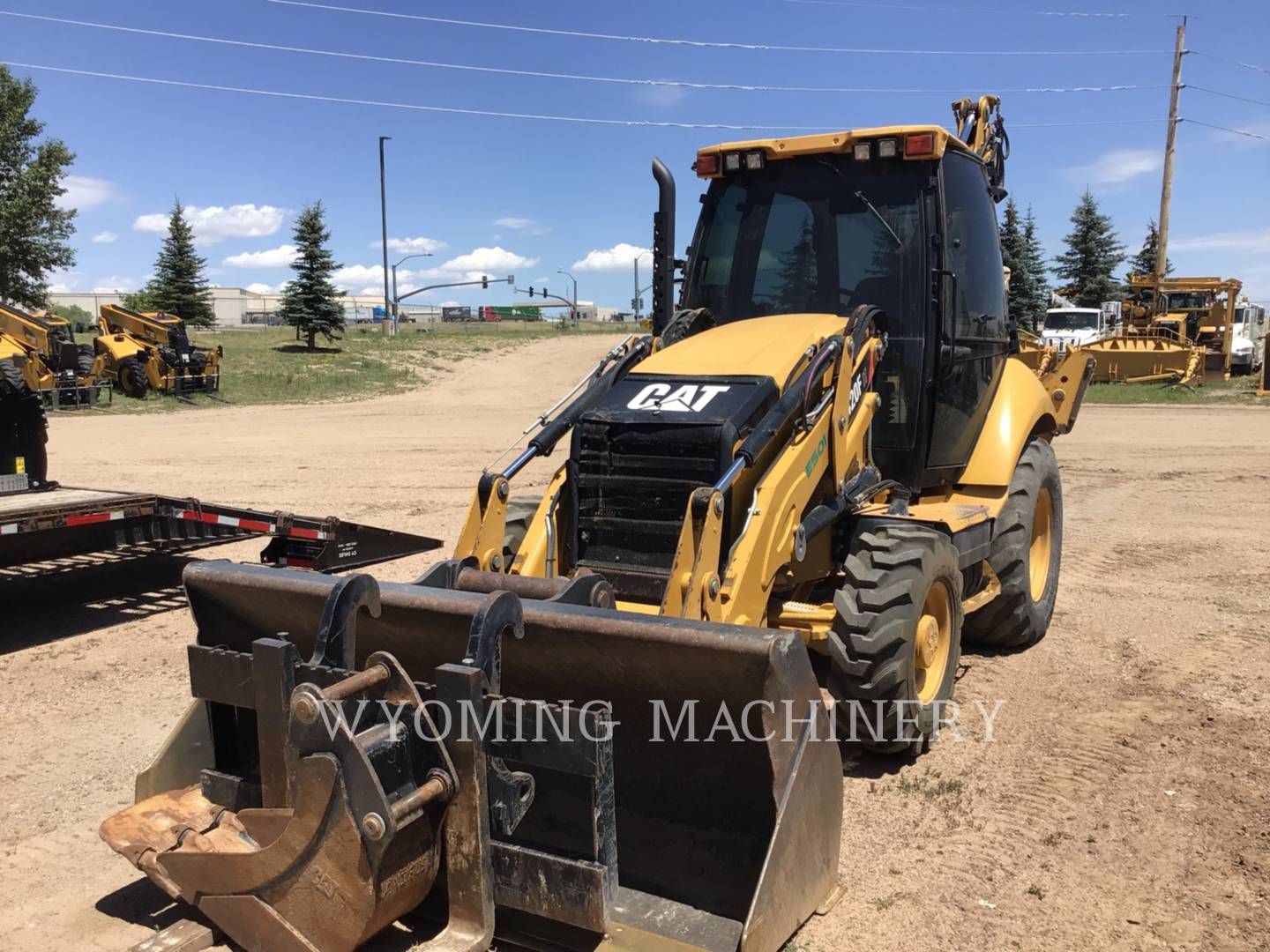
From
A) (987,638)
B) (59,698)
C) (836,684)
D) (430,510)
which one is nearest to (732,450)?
(836,684)

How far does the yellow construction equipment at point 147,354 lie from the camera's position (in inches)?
985

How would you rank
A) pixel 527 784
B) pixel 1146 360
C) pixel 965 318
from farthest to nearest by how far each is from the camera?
1. pixel 1146 360
2. pixel 965 318
3. pixel 527 784

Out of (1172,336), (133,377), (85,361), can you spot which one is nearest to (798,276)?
(85,361)

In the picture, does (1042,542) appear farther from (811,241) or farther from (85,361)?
(85,361)

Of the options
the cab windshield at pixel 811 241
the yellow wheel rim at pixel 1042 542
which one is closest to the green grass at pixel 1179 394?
the yellow wheel rim at pixel 1042 542

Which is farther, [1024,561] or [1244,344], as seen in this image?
[1244,344]

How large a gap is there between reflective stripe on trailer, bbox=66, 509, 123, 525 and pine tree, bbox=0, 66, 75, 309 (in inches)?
1334

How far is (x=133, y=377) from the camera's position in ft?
81.8

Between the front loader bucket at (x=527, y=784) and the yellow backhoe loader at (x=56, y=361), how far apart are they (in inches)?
662

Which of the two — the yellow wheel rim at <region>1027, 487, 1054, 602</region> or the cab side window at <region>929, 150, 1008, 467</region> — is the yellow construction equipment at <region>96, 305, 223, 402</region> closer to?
the yellow wheel rim at <region>1027, 487, 1054, 602</region>

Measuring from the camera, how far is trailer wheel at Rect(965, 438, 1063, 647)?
6082mm

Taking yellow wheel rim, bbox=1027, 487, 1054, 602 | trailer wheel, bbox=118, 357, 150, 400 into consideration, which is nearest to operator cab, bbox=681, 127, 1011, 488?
yellow wheel rim, bbox=1027, 487, 1054, 602

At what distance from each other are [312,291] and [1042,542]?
34534 mm

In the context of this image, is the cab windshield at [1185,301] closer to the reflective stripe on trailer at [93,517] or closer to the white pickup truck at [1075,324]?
the white pickup truck at [1075,324]
